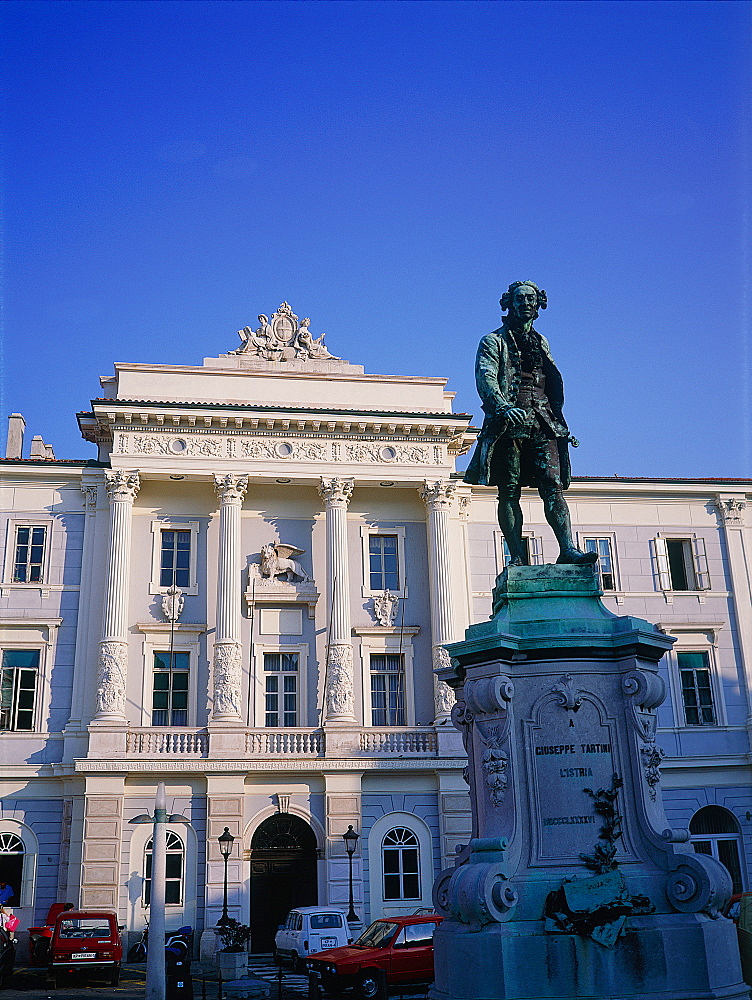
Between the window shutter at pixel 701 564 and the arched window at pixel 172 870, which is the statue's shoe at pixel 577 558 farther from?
the window shutter at pixel 701 564

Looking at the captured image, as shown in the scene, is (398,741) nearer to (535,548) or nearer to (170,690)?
(170,690)

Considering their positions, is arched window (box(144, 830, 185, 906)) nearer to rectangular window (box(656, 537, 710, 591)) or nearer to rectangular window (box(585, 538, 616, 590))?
rectangular window (box(585, 538, 616, 590))

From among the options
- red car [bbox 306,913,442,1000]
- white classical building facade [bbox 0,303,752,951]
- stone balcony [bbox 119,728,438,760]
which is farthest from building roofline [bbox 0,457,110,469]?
red car [bbox 306,913,442,1000]

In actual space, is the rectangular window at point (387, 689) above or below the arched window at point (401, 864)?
above

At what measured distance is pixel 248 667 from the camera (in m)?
32.8

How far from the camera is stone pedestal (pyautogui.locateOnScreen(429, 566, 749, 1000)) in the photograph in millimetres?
8492

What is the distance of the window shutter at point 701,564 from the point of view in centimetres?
3678

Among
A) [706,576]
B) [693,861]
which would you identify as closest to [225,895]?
[706,576]

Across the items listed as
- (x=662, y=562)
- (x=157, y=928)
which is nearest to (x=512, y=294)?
(x=157, y=928)

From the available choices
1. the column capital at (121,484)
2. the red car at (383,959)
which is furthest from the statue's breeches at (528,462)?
the column capital at (121,484)

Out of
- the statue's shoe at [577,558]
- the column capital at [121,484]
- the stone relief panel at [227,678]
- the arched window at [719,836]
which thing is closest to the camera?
the statue's shoe at [577,558]

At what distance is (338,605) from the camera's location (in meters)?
32.8

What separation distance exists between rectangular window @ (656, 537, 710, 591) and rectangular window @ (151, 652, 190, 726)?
1713 centimetres

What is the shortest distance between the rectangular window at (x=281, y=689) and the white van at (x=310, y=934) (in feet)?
29.1
